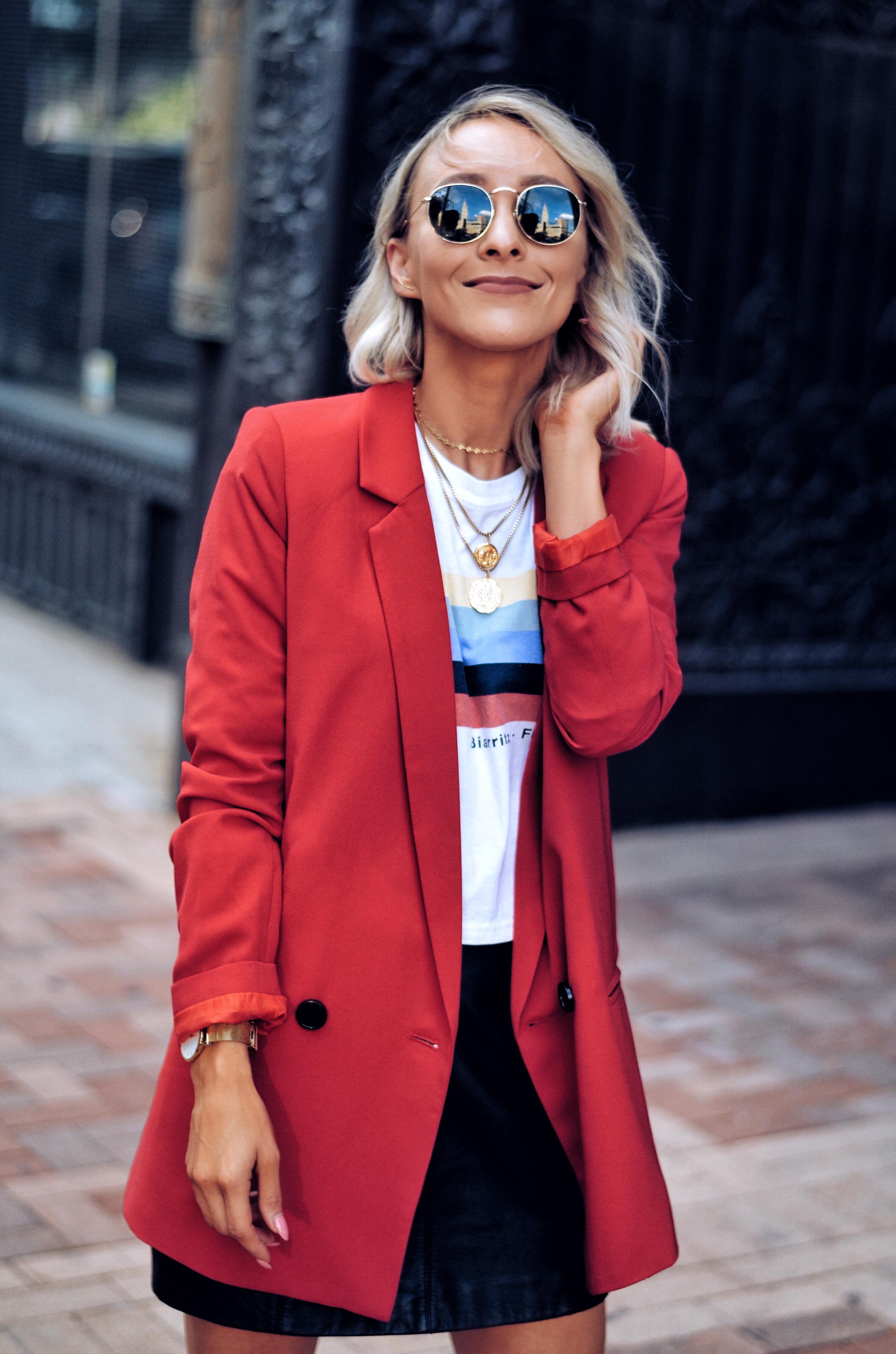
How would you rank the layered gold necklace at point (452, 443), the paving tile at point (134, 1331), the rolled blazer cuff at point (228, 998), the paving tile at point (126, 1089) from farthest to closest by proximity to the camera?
the paving tile at point (126, 1089), the paving tile at point (134, 1331), the layered gold necklace at point (452, 443), the rolled blazer cuff at point (228, 998)

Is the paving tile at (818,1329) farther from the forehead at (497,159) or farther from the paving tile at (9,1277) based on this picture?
the forehead at (497,159)

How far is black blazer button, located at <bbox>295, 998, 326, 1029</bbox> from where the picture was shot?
6.06 feet

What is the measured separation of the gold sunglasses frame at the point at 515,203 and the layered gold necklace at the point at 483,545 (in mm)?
214

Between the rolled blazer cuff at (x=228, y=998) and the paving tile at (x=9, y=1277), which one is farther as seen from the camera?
the paving tile at (x=9, y=1277)

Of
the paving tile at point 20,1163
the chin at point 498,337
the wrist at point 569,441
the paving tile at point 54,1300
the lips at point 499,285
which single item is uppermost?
the lips at point 499,285

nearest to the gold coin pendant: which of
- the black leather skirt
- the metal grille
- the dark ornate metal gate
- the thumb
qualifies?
the black leather skirt

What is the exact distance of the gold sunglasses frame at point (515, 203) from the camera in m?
1.93

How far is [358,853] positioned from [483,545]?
1.30 feet

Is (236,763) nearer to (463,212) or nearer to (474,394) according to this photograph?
(474,394)

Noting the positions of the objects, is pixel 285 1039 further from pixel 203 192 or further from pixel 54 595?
pixel 54 595

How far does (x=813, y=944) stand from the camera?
545 centimetres

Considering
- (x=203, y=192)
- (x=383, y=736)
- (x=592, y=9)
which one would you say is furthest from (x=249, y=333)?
(x=383, y=736)

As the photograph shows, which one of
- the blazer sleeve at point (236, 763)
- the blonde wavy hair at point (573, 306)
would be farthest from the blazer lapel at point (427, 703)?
the blonde wavy hair at point (573, 306)

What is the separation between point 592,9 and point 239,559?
4.57 metres
